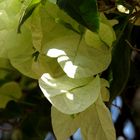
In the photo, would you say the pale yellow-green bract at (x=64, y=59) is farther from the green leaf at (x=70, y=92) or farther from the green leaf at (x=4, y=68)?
the green leaf at (x=4, y=68)

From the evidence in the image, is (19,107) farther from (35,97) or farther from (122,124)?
(122,124)

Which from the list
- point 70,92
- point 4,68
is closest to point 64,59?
point 70,92

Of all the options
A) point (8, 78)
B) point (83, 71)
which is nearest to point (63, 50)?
point (83, 71)

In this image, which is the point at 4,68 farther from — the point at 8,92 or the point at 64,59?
the point at 64,59

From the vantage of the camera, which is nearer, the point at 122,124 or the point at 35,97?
the point at 35,97

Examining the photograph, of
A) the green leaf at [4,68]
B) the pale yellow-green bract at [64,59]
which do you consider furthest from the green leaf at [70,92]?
the green leaf at [4,68]

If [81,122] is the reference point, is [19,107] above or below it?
below
